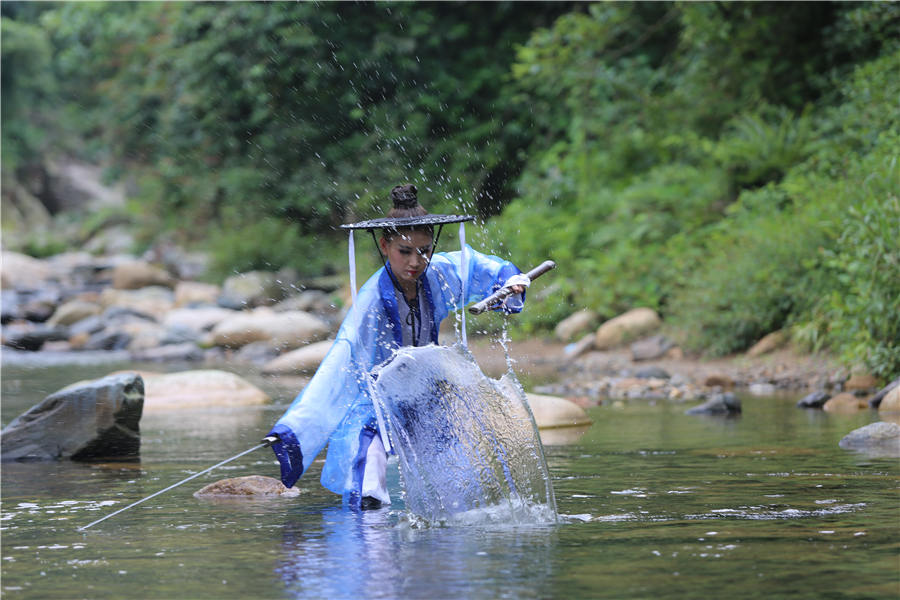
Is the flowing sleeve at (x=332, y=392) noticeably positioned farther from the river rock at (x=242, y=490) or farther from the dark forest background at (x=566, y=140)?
the dark forest background at (x=566, y=140)

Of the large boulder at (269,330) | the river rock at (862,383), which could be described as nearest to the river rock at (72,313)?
the large boulder at (269,330)

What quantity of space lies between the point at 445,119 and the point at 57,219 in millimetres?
26116

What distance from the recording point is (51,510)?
19.0 feet

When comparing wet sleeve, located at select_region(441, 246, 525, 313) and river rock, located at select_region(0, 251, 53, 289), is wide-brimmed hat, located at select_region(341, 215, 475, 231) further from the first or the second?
river rock, located at select_region(0, 251, 53, 289)

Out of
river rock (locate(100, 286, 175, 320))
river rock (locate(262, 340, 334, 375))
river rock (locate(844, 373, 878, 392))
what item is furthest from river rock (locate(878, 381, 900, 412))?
river rock (locate(100, 286, 175, 320))

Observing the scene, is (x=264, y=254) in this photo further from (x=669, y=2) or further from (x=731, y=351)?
(x=731, y=351)

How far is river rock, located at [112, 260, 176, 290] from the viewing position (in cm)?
2645

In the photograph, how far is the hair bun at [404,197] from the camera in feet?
18.4

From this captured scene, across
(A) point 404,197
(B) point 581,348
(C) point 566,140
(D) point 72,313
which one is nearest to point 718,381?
(B) point 581,348

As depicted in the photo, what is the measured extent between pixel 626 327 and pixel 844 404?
5300mm

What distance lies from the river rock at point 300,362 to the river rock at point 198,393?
3.11 m

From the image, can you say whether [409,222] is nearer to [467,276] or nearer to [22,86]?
[467,276]

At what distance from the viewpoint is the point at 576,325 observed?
15.4 metres

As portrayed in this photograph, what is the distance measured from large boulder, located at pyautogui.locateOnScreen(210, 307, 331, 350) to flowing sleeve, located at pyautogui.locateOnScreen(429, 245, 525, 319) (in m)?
12.1
